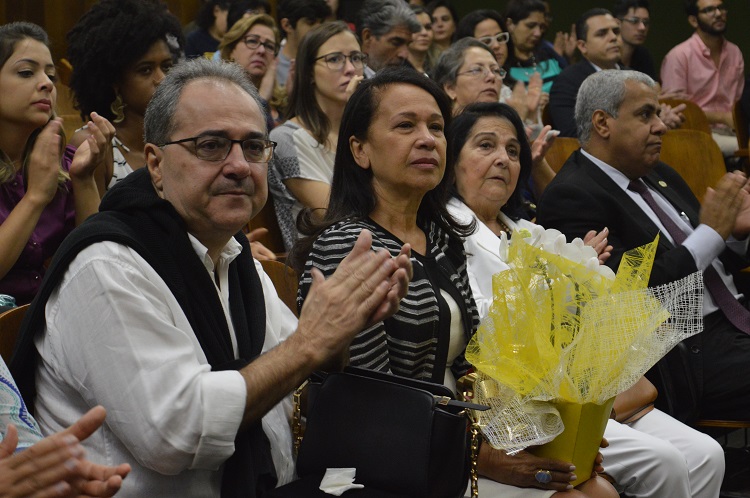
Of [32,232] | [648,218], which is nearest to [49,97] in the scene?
[32,232]

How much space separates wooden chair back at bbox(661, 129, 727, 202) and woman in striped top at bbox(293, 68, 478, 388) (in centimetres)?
205

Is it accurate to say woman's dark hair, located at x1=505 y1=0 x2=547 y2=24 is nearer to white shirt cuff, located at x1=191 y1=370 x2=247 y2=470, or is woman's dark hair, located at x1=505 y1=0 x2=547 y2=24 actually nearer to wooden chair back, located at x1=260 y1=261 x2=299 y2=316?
wooden chair back, located at x1=260 y1=261 x2=299 y2=316

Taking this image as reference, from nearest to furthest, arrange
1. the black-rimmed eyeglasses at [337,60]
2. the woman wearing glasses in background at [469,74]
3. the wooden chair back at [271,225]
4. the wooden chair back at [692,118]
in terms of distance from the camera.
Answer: the wooden chair back at [271,225] → the black-rimmed eyeglasses at [337,60] → the woman wearing glasses in background at [469,74] → the wooden chair back at [692,118]

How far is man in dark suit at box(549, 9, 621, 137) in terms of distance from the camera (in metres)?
5.40

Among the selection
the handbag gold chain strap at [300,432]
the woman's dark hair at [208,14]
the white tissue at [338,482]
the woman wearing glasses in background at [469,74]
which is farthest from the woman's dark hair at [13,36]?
the woman's dark hair at [208,14]

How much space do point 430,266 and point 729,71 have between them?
5.48 metres

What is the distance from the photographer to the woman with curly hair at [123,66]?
116 inches

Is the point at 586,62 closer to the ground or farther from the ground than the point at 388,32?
closer to the ground

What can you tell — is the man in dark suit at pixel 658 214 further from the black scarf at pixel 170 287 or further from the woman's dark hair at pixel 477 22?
the woman's dark hair at pixel 477 22

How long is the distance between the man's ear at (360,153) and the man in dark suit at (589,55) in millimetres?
3257

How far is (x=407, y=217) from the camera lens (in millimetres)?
2264

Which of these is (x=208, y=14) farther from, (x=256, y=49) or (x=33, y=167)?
(x=33, y=167)

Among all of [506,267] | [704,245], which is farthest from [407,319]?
[704,245]

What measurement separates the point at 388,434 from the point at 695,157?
2853 millimetres
